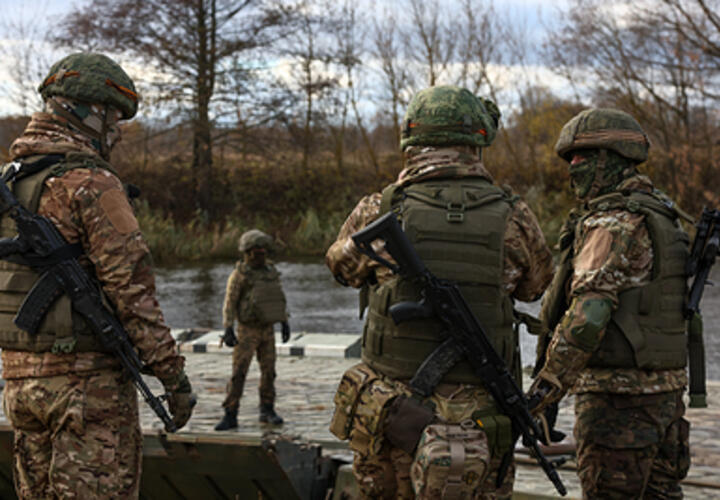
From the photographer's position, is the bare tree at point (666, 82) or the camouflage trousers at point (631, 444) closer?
the camouflage trousers at point (631, 444)

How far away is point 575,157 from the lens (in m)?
4.25

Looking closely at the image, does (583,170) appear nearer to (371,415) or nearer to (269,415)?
(371,415)

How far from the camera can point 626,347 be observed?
3.85 m

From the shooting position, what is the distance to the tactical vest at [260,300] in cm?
774

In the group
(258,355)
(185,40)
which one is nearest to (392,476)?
(258,355)

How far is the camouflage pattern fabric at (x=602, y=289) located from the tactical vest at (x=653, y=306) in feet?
0.12

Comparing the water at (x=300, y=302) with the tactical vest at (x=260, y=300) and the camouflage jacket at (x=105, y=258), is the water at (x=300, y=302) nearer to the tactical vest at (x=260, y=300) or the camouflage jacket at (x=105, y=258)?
the tactical vest at (x=260, y=300)

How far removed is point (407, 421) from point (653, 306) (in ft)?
4.31

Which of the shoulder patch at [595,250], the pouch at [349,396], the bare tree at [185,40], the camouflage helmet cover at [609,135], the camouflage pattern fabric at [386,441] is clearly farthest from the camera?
the bare tree at [185,40]

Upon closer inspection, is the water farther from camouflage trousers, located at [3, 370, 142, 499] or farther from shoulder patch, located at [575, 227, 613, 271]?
camouflage trousers, located at [3, 370, 142, 499]

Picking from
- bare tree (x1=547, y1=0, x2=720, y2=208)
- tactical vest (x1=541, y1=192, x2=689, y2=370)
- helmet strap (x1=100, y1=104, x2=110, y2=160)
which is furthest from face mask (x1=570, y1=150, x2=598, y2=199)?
bare tree (x1=547, y1=0, x2=720, y2=208)

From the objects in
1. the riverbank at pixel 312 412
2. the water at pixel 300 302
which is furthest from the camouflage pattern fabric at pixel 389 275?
the water at pixel 300 302

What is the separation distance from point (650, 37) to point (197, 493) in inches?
892

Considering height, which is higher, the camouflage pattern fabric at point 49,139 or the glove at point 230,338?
the camouflage pattern fabric at point 49,139
